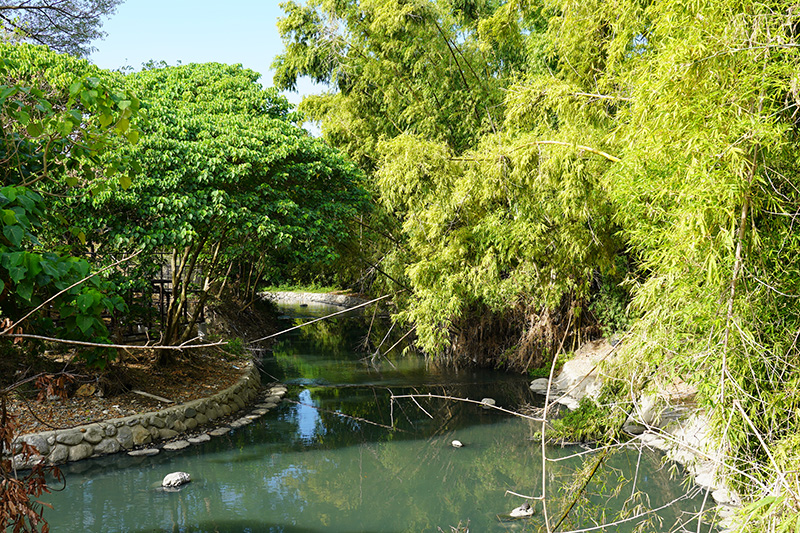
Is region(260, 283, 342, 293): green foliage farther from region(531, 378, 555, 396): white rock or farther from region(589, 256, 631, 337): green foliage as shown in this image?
region(589, 256, 631, 337): green foliage

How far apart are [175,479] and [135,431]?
1075 mm

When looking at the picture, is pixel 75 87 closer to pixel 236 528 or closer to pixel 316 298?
pixel 236 528

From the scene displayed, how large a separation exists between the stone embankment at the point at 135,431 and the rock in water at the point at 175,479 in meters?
0.75

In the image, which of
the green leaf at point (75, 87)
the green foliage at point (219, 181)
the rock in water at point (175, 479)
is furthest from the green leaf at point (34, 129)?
the rock in water at point (175, 479)

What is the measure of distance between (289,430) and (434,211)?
10.2 feet

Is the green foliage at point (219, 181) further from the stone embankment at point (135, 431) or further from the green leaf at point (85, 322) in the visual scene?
the green leaf at point (85, 322)

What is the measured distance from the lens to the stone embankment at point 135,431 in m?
5.43

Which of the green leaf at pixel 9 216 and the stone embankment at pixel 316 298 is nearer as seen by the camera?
the green leaf at pixel 9 216

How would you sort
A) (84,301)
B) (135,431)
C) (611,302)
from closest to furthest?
(84,301) < (135,431) < (611,302)

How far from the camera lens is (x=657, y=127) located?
11.2ft

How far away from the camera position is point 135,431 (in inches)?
235

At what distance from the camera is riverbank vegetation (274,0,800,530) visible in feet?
9.79

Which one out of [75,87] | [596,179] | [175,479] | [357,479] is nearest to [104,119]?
[75,87]

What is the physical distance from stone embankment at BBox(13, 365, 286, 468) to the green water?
16 centimetres
